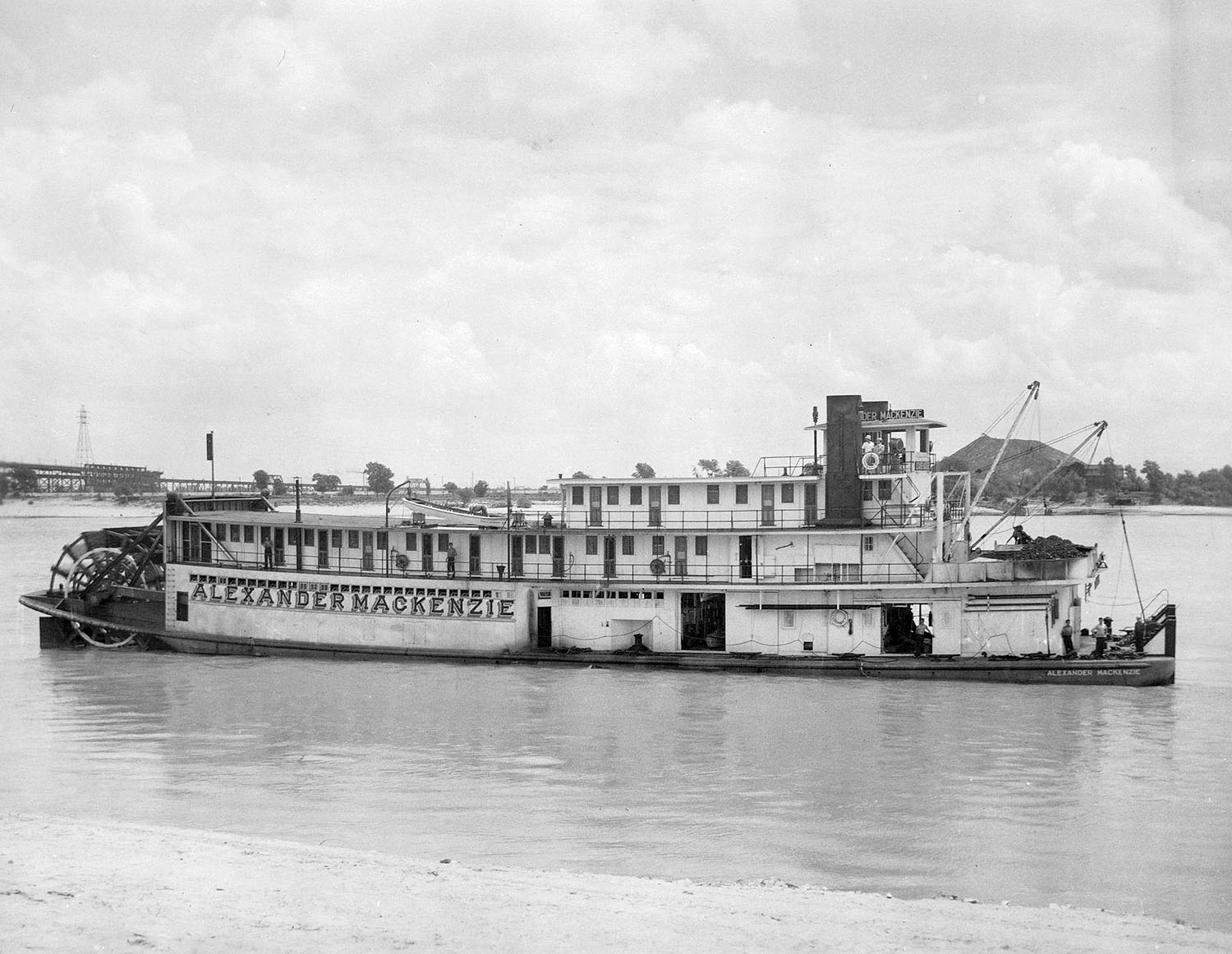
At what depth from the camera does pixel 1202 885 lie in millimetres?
14086

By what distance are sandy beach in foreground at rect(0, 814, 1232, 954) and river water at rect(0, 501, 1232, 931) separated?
171cm

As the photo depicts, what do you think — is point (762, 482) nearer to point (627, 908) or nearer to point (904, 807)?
point (904, 807)

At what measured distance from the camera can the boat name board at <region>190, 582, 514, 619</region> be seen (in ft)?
105

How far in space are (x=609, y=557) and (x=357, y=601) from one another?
8049 mm

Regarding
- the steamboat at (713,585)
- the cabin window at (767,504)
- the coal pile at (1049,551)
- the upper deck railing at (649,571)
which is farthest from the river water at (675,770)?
the cabin window at (767,504)

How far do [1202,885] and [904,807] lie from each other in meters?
4.55

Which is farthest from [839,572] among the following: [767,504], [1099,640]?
[1099,640]

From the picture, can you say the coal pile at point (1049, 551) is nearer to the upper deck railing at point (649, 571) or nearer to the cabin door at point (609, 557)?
the upper deck railing at point (649, 571)

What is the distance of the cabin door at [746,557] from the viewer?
30797 millimetres

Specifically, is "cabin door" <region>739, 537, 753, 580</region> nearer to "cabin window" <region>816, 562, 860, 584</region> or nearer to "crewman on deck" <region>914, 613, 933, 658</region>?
"cabin window" <region>816, 562, 860, 584</region>

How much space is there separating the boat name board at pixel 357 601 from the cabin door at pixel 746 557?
22.3 ft

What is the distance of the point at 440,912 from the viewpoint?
1084 centimetres

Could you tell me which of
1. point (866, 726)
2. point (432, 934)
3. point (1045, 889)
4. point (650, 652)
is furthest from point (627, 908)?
point (650, 652)

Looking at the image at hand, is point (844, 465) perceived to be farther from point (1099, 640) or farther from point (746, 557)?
point (1099, 640)
